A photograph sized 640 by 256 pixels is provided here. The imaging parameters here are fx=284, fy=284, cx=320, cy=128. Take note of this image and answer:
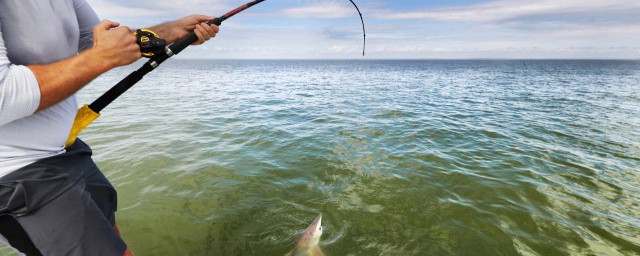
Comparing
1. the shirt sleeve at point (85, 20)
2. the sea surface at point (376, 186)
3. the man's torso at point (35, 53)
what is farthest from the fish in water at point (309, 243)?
the shirt sleeve at point (85, 20)

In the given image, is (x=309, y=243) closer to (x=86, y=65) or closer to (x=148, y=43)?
(x=148, y=43)

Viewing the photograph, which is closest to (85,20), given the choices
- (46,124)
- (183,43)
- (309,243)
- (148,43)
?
(183,43)

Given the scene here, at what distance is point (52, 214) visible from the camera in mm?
1848

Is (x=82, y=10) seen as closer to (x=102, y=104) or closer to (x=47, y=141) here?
(x=102, y=104)

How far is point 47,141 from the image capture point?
188 cm

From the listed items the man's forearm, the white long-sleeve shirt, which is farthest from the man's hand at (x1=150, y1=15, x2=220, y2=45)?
the man's forearm

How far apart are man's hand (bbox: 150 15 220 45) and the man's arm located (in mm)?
1037

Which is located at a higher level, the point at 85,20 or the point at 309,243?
the point at 85,20

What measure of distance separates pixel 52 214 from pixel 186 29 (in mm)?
2039

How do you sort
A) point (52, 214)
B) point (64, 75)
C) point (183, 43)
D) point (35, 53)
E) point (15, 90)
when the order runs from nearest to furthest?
point (15, 90), point (64, 75), point (35, 53), point (52, 214), point (183, 43)

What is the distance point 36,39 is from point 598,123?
18.9m

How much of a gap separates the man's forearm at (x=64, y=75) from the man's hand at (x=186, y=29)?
4.36ft

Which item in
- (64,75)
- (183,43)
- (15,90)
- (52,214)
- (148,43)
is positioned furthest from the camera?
(183,43)

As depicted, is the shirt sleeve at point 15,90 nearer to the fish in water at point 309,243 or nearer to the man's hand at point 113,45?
the man's hand at point 113,45
